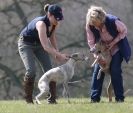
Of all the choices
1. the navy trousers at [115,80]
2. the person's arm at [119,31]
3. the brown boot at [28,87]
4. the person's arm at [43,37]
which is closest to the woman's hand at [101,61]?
the navy trousers at [115,80]

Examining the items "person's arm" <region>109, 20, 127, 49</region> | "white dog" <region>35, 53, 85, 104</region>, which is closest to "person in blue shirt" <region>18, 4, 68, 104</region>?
"white dog" <region>35, 53, 85, 104</region>

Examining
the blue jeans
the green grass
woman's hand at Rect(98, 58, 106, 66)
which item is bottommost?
the green grass

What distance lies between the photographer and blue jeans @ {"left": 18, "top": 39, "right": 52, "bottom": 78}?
10617 millimetres

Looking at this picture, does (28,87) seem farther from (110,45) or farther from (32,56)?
(110,45)

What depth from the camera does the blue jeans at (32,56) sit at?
1062cm

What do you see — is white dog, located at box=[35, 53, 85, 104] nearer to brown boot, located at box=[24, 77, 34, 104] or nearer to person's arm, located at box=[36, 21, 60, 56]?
brown boot, located at box=[24, 77, 34, 104]

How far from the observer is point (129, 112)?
359 inches

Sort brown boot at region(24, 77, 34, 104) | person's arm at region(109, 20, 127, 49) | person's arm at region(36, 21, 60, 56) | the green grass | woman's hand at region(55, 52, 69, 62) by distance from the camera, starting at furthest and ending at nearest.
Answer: brown boot at region(24, 77, 34, 104)
person's arm at region(109, 20, 127, 49)
woman's hand at region(55, 52, 69, 62)
person's arm at region(36, 21, 60, 56)
the green grass

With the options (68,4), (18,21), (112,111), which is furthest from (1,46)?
(112,111)

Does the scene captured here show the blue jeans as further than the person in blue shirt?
Yes

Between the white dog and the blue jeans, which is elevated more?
the blue jeans

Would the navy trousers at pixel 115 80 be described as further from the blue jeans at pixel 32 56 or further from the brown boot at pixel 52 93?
the blue jeans at pixel 32 56

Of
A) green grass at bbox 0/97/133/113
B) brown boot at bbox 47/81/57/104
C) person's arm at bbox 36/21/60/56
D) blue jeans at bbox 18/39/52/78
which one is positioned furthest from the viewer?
A: brown boot at bbox 47/81/57/104

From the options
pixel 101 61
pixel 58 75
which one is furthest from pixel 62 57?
pixel 101 61
